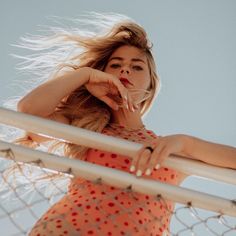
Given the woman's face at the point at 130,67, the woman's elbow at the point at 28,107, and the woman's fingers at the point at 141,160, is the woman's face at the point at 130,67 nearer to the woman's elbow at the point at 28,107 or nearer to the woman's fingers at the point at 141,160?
the woman's elbow at the point at 28,107

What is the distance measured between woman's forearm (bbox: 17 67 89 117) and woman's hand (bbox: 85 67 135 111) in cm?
4

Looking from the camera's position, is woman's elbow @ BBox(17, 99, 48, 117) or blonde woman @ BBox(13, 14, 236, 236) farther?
woman's elbow @ BBox(17, 99, 48, 117)

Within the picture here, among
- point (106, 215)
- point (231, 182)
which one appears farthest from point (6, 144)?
point (231, 182)

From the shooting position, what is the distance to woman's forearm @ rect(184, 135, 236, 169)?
78.1 inches

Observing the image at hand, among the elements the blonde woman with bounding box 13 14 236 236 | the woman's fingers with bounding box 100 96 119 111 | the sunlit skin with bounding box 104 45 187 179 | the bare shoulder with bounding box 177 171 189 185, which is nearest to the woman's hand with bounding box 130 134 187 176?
the blonde woman with bounding box 13 14 236 236

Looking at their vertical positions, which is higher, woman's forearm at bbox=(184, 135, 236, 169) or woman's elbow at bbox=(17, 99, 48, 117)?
woman's forearm at bbox=(184, 135, 236, 169)

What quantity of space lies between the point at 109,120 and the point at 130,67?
0.97 ft

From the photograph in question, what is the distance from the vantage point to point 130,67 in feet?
9.39

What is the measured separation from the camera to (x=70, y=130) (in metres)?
1.77

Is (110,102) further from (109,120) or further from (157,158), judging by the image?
(157,158)

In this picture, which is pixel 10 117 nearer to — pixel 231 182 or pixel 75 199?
pixel 75 199

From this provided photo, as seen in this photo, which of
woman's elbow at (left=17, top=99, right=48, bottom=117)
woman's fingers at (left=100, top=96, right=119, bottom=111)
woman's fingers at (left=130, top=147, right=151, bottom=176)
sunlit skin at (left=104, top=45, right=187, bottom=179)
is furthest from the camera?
sunlit skin at (left=104, top=45, right=187, bottom=179)

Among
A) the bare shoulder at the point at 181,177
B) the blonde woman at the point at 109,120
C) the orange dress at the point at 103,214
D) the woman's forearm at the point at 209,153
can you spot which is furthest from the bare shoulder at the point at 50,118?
the woman's forearm at the point at 209,153

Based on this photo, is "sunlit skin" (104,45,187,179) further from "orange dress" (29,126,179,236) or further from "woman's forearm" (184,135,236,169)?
"woman's forearm" (184,135,236,169)
